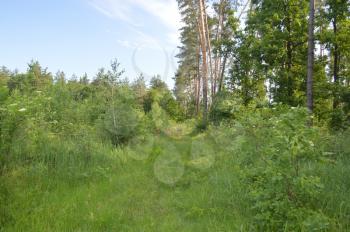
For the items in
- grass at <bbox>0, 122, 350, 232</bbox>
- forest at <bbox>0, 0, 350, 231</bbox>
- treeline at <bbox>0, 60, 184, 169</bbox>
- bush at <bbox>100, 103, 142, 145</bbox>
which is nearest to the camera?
forest at <bbox>0, 0, 350, 231</bbox>

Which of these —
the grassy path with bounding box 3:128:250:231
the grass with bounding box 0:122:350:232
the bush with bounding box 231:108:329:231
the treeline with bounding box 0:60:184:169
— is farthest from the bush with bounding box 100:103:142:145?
the bush with bounding box 231:108:329:231

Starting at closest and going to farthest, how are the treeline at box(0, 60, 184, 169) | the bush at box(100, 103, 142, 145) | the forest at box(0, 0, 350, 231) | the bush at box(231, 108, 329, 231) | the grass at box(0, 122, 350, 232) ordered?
the bush at box(231, 108, 329, 231) → the forest at box(0, 0, 350, 231) → the grass at box(0, 122, 350, 232) → the treeline at box(0, 60, 184, 169) → the bush at box(100, 103, 142, 145)

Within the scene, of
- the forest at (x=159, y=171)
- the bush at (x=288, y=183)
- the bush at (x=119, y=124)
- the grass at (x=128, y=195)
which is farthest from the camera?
the bush at (x=119, y=124)

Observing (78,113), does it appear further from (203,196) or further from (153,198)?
(203,196)

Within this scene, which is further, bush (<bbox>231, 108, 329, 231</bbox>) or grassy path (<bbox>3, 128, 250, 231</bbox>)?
grassy path (<bbox>3, 128, 250, 231</bbox>)

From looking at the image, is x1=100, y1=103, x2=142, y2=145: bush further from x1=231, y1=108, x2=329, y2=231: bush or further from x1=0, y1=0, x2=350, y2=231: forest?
x1=231, y1=108, x2=329, y2=231: bush

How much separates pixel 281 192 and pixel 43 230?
2.89 m

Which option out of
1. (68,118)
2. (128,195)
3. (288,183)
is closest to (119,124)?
(68,118)

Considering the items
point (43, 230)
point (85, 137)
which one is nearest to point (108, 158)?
point (85, 137)

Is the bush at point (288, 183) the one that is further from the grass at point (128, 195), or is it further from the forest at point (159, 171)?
the grass at point (128, 195)

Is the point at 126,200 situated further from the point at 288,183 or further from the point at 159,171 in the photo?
the point at 288,183

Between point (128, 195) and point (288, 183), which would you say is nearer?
point (288, 183)

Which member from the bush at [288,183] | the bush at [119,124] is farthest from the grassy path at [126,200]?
the bush at [119,124]

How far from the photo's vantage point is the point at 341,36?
40.6ft
